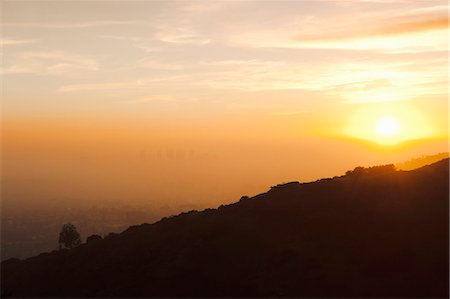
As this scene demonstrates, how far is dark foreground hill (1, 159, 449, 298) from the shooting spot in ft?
109

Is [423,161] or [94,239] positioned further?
[423,161]

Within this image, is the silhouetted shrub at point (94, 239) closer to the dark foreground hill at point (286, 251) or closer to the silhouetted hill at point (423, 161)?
the dark foreground hill at point (286, 251)

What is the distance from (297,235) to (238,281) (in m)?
7.39

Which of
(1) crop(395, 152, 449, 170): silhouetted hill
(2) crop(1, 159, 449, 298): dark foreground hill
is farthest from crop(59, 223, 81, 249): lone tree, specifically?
(1) crop(395, 152, 449, 170): silhouetted hill

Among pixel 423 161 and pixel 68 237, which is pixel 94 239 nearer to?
pixel 68 237

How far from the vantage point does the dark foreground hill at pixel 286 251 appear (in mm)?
33344

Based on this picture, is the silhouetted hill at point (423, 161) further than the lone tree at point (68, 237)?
Yes

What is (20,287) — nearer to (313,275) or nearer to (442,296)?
(313,275)

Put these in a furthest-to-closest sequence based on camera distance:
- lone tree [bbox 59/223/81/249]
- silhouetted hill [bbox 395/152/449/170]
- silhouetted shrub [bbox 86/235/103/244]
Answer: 1. silhouetted hill [bbox 395/152/449/170]
2. lone tree [bbox 59/223/81/249]
3. silhouetted shrub [bbox 86/235/103/244]

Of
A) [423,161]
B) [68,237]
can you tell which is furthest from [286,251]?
[423,161]

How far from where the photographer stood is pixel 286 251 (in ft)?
122

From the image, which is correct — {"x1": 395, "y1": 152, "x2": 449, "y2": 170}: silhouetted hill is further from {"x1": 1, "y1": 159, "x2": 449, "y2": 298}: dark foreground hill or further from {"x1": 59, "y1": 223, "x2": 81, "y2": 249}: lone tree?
{"x1": 59, "y1": 223, "x2": 81, "y2": 249}: lone tree

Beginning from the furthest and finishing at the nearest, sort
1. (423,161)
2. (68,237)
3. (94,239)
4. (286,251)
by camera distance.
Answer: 1. (423,161)
2. (68,237)
3. (94,239)
4. (286,251)

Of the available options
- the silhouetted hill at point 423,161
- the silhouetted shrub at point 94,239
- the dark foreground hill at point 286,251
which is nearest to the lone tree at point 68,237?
the silhouetted shrub at point 94,239
